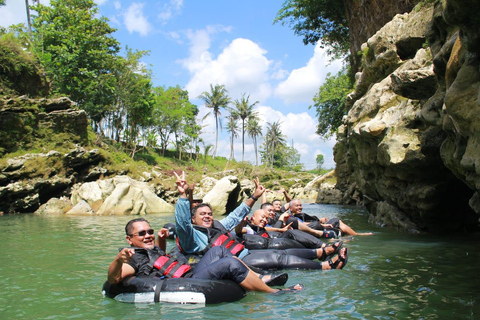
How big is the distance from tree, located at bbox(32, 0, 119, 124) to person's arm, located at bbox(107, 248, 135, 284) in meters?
29.6

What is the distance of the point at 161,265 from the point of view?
5.25 metres

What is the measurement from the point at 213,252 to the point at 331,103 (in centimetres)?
2968

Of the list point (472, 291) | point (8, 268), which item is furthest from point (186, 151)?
point (472, 291)

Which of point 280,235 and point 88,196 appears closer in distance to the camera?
point 280,235

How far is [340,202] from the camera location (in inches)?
1129

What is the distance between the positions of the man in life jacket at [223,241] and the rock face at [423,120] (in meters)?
2.93

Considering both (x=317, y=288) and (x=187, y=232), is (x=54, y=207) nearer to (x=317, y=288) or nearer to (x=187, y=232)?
(x=187, y=232)

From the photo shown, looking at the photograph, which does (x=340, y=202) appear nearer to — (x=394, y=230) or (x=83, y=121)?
(x=394, y=230)

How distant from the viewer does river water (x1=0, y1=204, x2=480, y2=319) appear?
4672mm

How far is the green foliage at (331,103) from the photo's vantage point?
3169 cm

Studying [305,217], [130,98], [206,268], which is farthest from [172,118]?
[206,268]

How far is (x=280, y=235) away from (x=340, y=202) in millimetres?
20503

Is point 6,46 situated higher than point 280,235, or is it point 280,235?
point 6,46

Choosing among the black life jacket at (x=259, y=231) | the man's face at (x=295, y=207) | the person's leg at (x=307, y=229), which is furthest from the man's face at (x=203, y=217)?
the man's face at (x=295, y=207)
